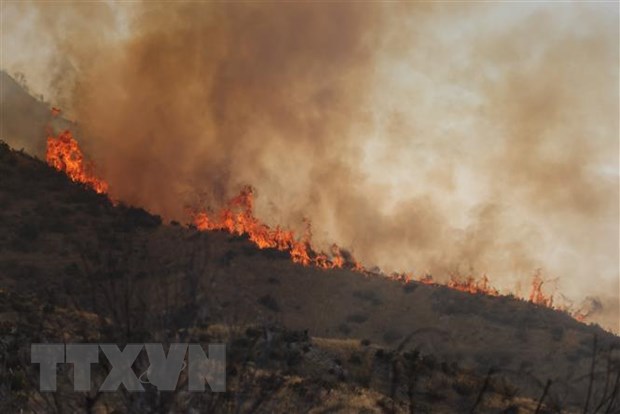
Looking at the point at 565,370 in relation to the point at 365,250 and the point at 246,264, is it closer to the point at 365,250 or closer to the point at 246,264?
the point at 246,264

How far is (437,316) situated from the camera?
57031 millimetres

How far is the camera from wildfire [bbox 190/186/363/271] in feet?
224

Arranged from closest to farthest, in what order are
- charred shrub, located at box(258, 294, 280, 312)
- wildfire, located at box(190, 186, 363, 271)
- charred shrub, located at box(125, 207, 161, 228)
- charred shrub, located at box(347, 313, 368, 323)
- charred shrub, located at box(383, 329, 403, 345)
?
1. charred shrub, located at box(383, 329, 403, 345)
2. charred shrub, located at box(258, 294, 280, 312)
3. charred shrub, located at box(347, 313, 368, 323)
4. charred shrub, located at box(125, 207, 161, 228)
5. wildfire, located at box(190, 186, 363, 271)

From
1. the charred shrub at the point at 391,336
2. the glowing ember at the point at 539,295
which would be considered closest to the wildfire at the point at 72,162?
the charred shrub at the point at 391,336

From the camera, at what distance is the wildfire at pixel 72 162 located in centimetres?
7500

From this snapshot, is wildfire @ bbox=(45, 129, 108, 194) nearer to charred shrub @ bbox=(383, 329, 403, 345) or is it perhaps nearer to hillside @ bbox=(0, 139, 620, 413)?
hillside @ bbox=(0, 139, 620, 413)

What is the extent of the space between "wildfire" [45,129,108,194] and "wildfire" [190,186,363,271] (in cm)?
1116

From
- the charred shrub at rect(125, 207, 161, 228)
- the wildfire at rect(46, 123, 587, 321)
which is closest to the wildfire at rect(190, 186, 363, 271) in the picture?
the wildfire at rect(46, 123, 587, 321)

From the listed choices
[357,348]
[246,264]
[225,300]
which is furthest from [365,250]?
[357,348]

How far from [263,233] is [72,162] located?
77.8 feet

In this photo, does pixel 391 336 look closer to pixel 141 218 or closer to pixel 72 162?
pixel 141 218

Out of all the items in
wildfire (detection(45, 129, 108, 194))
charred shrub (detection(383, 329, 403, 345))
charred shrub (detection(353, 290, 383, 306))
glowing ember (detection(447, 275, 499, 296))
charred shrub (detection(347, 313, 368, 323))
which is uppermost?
wildfire (detection(45, 129, 108, 194))

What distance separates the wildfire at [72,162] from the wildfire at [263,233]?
36.6ft

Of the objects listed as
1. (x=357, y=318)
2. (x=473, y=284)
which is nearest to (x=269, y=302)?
(x=357, y=318)
